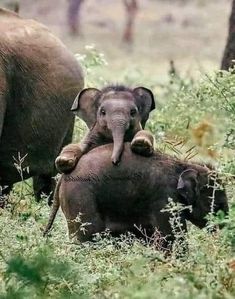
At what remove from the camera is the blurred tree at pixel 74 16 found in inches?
1802

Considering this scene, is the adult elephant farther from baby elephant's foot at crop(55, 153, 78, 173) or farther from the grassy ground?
baby elephant's foot at crop(55, 153, 78, 173)

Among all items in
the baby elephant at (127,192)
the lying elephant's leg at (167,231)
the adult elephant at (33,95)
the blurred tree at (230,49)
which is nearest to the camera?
the lying elephant's leg at (167,231)

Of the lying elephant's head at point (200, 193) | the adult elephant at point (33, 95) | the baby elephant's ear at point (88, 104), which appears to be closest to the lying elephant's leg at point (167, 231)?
the lying elephant's head at point (200, 193)

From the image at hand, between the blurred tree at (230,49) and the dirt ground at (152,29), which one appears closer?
the blurred tree at (230,49)

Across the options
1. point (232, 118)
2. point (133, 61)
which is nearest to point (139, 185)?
point (232, 118)

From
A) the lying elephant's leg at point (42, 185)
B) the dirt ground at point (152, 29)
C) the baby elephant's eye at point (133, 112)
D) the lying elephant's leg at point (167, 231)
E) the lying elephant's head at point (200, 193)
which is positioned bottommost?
the dirt ground at point (152, 29)

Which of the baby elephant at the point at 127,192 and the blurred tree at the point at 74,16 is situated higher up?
the baby elephant at the point at 127,192

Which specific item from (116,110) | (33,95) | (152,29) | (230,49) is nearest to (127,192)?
(116,110)

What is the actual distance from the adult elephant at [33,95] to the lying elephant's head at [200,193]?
2.14 m

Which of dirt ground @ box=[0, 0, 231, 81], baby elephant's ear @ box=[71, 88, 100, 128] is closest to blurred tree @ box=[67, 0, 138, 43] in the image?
dirt ground @ box=[0, 0, 231, 81]

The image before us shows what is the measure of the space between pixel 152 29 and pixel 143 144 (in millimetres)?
38890

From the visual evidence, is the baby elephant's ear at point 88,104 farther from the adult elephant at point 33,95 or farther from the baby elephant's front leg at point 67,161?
the adult elephant at point 33,95

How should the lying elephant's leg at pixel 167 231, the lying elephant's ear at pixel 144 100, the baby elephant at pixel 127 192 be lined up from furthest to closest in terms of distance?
1. the lying elephant's ear at pixel 144 100
2. the baby elephant at pixel 127 192
3. the lying elephant's leg at pixel 167 231

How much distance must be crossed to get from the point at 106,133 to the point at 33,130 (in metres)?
2.01
